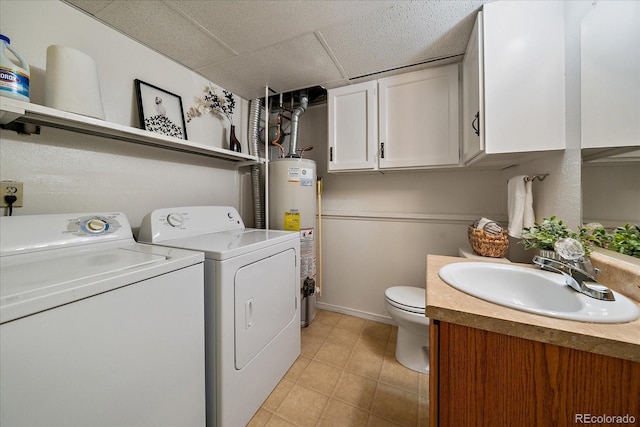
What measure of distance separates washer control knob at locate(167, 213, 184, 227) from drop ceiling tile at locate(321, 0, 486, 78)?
1.49 metres

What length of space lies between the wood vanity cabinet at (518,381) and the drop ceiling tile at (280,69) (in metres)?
1.80

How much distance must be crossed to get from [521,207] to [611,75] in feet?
2.22

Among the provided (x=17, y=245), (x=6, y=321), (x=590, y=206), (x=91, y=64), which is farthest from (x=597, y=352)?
(x=91, y=64)

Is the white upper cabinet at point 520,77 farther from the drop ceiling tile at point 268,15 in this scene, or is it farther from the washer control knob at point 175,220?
the washer control knob at point 175,220

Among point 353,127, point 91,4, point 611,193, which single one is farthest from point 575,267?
point 91,4

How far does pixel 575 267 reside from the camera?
2.76 ft

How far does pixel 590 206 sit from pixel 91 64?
97.2 inches

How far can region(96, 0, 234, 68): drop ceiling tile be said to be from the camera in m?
1.23

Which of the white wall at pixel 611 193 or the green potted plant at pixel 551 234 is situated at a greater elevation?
the white wall at pixel 611 193

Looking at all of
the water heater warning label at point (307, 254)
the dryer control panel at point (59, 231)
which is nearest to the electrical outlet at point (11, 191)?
the dryer control panel at point (59, 231)

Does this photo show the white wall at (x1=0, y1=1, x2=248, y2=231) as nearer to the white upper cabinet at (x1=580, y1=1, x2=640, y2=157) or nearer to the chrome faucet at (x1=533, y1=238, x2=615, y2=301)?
the chrome faucet at (x1=533, y1=238, x2=615, y2=301)

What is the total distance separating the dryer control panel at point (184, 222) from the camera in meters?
1.27

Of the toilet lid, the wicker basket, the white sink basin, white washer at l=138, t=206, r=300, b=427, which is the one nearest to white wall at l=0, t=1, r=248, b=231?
white washer at l=138, t=206, r=300, b=427

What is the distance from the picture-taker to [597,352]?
0.51 metres
